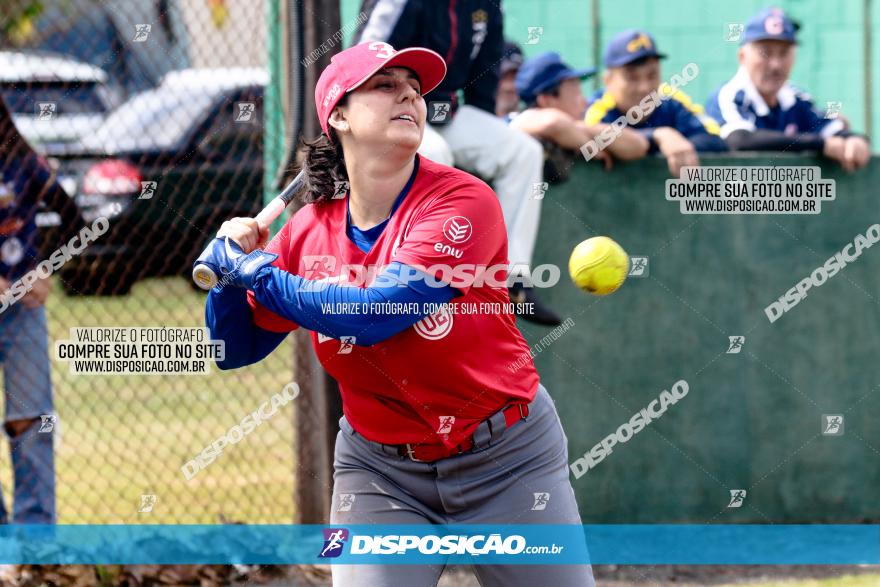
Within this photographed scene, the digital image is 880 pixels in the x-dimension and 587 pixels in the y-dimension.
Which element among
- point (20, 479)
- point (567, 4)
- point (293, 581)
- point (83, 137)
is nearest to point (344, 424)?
point (293, 581)

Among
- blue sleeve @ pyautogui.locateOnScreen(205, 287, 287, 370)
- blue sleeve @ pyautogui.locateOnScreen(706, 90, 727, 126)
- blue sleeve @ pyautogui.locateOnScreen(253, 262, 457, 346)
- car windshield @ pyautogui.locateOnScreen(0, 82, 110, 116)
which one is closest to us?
blue sleeve @ pyautogui.locateOnScreen(253, 262, 457, 346)

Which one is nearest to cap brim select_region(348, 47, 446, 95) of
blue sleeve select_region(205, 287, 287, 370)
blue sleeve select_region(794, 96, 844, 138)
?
blue sleeve select_region(205, 287, 287, 370)

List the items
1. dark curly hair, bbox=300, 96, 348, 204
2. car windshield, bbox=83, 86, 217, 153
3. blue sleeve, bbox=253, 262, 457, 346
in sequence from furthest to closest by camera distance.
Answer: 1. car windshield, bbox=83, 86, 217, 153
2. dark curly hair, bbox=300, 96, 348, 204
3. blue sleeve, bbox=253, 262, 457, 346

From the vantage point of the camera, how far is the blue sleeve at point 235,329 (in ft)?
11.2

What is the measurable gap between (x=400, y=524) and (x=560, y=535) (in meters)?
0.41

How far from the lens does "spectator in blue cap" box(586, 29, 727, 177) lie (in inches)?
223

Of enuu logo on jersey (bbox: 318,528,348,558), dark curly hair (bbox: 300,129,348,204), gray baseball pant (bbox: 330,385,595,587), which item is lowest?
enuu logo on jersey (bbox: 318,528,348,558)

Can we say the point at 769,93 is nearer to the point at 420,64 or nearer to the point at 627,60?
the point at 627,60

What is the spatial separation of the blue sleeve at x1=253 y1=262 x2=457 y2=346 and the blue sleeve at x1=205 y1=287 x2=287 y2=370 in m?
0.21

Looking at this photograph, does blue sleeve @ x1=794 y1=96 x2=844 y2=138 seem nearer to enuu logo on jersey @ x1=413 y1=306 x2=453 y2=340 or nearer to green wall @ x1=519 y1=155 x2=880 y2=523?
green wall @ x1=519 y1=155 x2=880 y2=523

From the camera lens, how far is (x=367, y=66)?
334 cm

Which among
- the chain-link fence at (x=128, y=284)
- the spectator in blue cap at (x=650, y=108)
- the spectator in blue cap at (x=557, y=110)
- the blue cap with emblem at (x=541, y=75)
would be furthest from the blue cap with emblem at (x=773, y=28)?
the chain-link fence at (x=128, y=284)

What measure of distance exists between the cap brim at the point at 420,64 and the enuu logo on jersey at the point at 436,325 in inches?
25.1

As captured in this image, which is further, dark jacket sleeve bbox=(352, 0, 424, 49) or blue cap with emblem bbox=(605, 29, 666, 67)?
blue cap with emblem bbox=(605, 29, 666, 67)
